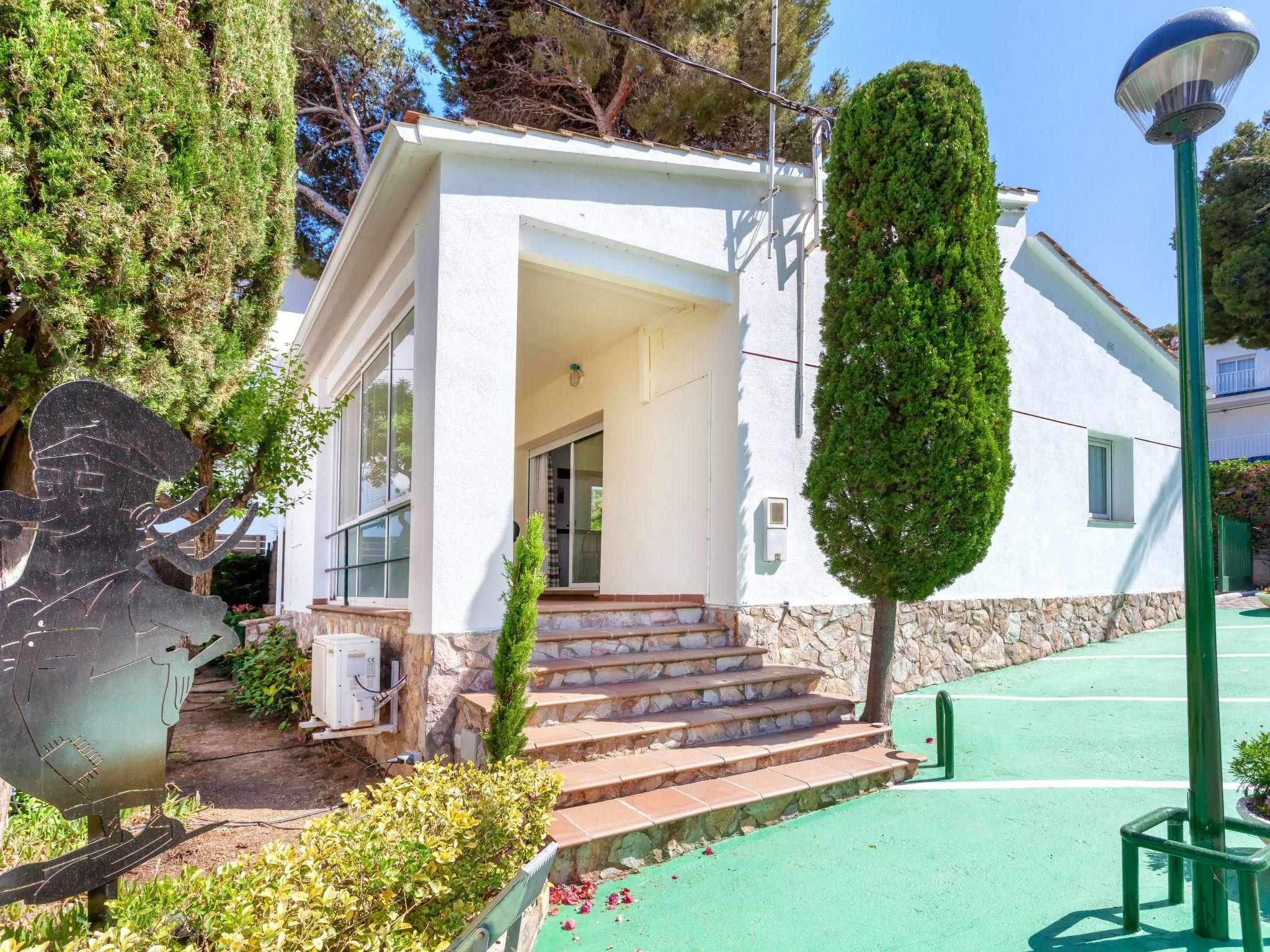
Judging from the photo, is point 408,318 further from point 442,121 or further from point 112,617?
point 112,617

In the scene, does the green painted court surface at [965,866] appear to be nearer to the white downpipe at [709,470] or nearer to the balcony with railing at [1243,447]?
the white downpipe at [709,470]

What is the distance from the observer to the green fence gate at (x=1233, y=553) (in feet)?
44.1

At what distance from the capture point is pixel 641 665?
5.60 metres

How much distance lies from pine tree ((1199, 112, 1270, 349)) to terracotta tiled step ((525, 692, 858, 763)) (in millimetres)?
18496

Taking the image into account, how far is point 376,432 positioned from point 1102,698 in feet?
24.7

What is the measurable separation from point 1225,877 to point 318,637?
5.77 meters

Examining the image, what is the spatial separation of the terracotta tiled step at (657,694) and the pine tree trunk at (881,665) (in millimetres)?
465

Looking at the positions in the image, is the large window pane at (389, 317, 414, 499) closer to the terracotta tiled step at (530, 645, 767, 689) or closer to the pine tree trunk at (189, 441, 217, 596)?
the pine tree trunk at (189, 441, 217, 596)

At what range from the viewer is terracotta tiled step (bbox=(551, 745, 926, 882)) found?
3672 millimetres

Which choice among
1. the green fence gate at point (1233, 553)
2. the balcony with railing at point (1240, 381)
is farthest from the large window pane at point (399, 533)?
the balcony with railing at point (1240, 381)

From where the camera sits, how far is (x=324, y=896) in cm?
208

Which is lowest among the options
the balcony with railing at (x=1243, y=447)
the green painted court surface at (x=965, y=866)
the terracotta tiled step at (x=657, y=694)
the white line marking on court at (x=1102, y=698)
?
the green painted court surface at (x=965, y=866)

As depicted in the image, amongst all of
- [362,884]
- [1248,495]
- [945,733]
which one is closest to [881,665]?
[945,733]

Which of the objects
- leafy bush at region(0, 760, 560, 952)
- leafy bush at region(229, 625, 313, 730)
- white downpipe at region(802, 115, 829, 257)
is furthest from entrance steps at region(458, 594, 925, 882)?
white downpipe at region(802, 115, 829, 257)
